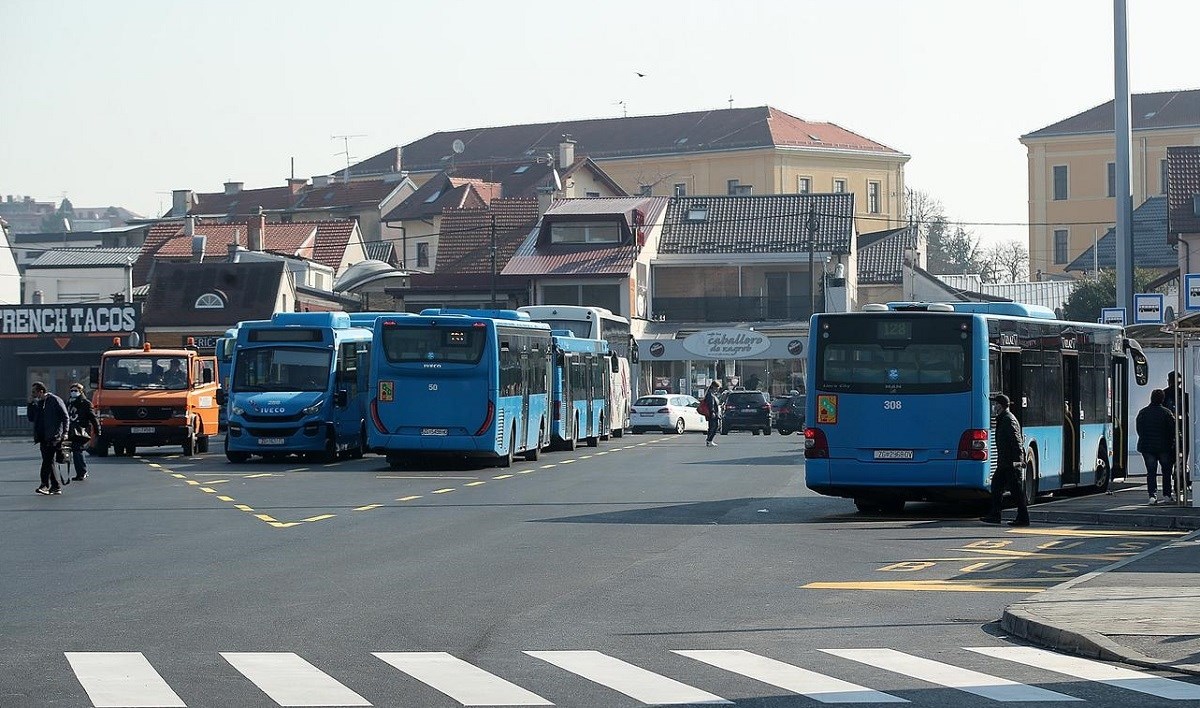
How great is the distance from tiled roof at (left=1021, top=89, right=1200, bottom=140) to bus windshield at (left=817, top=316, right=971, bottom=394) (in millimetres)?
86742

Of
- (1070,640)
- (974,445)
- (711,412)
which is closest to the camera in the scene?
(1070,640)

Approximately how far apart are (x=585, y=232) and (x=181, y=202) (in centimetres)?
5196

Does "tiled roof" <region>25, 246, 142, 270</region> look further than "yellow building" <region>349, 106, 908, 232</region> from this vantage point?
No

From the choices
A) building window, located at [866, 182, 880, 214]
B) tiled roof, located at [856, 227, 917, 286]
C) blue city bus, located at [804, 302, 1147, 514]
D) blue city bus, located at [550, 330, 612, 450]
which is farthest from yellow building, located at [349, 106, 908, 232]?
blue city bus, located at [804, 302, 1147, 514]

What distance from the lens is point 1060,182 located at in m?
108

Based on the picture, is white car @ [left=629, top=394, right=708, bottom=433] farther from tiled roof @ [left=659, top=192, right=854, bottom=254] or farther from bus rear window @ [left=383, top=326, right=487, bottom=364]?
bus rear window @ [left=383, top=326, right=487, bottom=364]

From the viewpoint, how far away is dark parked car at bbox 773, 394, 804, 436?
62.7 meters

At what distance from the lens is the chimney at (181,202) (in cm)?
12556

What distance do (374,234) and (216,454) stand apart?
69.0 meters

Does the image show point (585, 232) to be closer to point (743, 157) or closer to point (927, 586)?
point (743, 157)

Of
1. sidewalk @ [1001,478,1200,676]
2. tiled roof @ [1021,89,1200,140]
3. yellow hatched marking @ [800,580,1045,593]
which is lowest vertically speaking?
yellow hatched marking @ [800,580,1045,593]

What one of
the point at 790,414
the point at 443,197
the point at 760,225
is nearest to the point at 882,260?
the point at 760,225

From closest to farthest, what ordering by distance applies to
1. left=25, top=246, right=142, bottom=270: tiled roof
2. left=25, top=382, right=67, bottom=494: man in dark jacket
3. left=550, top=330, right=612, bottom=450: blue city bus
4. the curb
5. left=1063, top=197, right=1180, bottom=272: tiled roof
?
the curb < left=25, top=382, right=67, bottom=494: man in dark jacket < left=550, top=330, right=612, bottom=450: blue city bus < left=1063, top=197, right=1180, bottom=272: tiled roof < left=25, top=246, right=142, bottom=270: tiled roof

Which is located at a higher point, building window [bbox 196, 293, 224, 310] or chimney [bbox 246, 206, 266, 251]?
chimney [bbox 246, 206, 266, 251]
